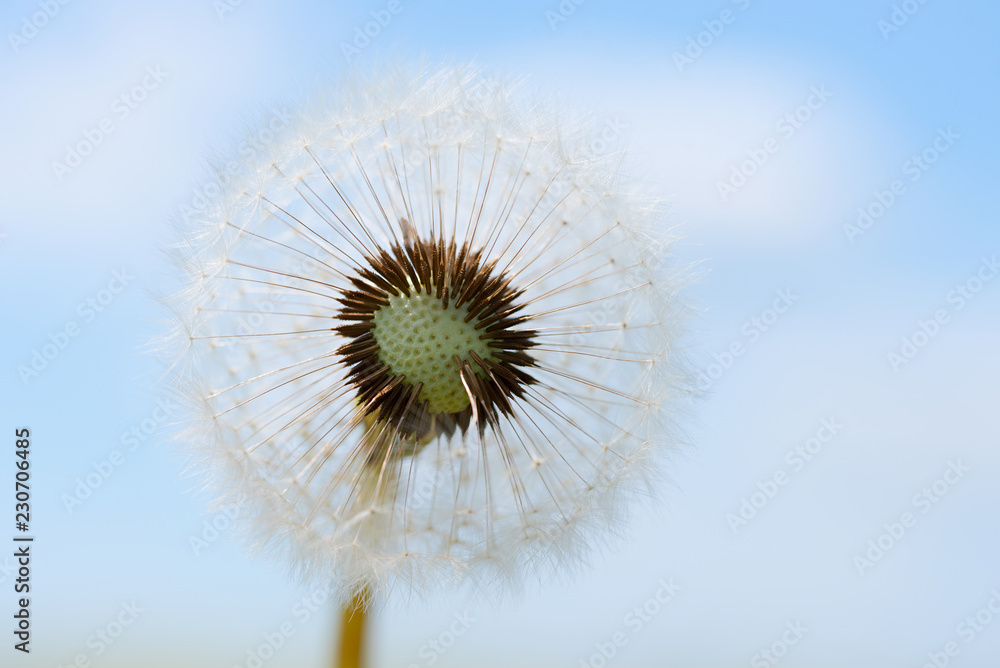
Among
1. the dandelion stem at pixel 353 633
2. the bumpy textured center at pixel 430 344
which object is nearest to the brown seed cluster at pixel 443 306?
the bumpy textured center at pixel 430 344

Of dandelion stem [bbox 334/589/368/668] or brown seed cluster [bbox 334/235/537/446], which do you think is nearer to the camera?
dandelion stem [bbox 334/589/368/668]

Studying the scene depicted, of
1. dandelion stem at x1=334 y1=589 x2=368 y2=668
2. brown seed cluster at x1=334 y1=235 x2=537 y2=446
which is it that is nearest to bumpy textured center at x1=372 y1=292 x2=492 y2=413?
brown seed cluster at x1=334 y1=235 x2=537 y2=446

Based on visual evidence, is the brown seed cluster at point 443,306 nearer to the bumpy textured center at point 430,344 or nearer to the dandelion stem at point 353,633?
the bumpy textured center at point 430,344

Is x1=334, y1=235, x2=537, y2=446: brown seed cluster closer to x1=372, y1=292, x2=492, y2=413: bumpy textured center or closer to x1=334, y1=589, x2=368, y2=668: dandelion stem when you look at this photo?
x1=372, y1=292, x2=492, y2=413: bumpy textured center

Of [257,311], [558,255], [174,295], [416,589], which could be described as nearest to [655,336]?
[558,255]

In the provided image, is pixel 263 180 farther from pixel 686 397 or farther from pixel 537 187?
pixel 686 397

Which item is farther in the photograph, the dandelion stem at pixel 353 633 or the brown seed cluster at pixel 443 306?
the brown seed cluster at pixel 443 306

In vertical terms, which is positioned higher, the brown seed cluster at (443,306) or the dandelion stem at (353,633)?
the brown seed cluster at (443,306)
